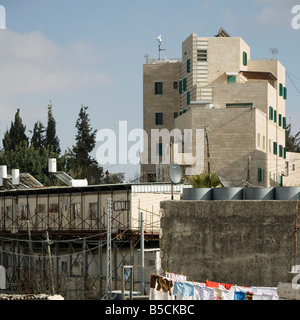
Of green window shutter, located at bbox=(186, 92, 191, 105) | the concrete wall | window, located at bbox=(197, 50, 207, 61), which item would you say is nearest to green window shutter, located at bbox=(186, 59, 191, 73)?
window, located at bbox=(197, 50, 207, 61)

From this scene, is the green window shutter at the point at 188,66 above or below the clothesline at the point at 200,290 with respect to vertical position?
above

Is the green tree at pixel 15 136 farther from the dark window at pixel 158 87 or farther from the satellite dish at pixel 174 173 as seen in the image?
the satellite dish at pixel 174 173

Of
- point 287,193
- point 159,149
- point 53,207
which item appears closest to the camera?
point 287,193

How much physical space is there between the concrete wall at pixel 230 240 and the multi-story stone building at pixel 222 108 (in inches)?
863

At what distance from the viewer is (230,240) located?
23.6m

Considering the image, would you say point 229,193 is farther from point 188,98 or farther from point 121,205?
point 188,98

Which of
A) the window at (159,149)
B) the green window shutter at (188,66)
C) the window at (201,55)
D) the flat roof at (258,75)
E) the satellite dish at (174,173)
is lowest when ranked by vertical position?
the satellite dish at (174,173)

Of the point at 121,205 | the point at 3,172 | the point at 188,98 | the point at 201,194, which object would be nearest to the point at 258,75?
the point at 188,98

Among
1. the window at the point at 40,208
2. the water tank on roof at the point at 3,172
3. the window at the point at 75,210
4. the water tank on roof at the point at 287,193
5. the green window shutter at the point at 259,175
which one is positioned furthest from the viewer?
the water tank on roof at the point at 3,172

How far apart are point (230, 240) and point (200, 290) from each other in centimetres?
373

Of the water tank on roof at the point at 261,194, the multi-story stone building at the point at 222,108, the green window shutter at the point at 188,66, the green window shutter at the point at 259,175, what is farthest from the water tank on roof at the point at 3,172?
the water tank on roof at the point at 261,194

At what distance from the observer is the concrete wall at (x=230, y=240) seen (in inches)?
899
